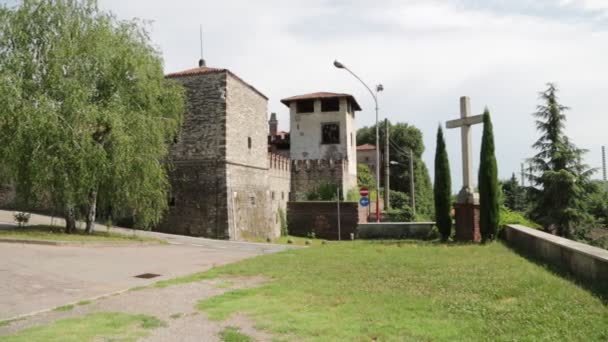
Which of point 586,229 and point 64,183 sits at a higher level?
point 64,183

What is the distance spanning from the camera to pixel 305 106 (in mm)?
37469

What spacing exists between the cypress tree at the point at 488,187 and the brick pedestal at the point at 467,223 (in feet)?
1.74

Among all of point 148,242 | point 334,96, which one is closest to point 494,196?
point 148,242

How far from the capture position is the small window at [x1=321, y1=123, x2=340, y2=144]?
36250 millimetres

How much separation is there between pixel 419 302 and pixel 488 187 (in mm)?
8295

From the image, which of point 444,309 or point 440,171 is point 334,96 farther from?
point 444,309

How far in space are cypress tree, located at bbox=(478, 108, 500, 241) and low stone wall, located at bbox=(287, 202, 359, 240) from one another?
13.0 meters

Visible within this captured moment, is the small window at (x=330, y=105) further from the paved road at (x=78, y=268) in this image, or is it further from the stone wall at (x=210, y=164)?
the paved road at (x=78, y=268)

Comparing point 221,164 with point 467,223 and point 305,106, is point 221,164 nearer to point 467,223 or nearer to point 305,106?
point 467,223

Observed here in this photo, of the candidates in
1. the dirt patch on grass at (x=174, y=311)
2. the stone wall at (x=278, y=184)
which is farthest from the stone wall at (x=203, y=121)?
the dirt patch on grass at (x=174, y=311)

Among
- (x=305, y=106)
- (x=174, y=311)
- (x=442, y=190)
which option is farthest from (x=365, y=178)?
(x=174, y=311)

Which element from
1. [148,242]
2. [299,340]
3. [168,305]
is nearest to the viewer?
[299,340]

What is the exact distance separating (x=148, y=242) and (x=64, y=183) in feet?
10.7

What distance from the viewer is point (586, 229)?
22.4 metres
